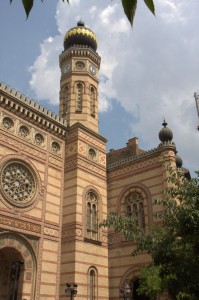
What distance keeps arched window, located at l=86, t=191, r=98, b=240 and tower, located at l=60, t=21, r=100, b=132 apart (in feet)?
15.6

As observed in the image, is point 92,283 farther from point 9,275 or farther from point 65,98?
point 65,98

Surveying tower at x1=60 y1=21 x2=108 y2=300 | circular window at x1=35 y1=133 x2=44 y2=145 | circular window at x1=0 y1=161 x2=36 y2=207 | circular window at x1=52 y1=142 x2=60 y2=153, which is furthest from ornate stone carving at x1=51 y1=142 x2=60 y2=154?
circular window at x1=0 y1=161 x2=36 y2=207

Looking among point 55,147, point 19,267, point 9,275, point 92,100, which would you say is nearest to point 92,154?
point 55,147

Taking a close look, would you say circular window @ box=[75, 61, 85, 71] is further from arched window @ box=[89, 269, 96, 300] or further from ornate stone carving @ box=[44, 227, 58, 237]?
arched window @ box=[89, 269, 96, 300]

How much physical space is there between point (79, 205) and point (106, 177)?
4.07m

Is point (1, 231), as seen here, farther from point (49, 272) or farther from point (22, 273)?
point (49, 272)

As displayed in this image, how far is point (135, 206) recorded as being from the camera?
2048cm

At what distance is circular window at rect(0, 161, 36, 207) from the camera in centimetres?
1645

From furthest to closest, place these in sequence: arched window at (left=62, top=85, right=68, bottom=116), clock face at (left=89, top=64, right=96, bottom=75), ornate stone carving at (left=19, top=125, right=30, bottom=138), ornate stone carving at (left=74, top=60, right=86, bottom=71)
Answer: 1. clock face at (left=89, top=64, right=96, bottom=75)
2. ornate stone carving at (left=74, top=60, right=86, bottom=71)
3. arched window at (left=62, top=85, right=68, bottom=116)
4. ornate stone carving at (left=19, top=125, right=30, bottom=138)

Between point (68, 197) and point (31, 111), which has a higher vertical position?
point (31, 111)

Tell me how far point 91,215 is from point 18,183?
190 inches

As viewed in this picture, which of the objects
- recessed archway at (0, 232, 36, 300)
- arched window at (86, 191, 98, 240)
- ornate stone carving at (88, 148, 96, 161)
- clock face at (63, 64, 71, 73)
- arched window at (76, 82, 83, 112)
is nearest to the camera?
recessed archway at (0, 232, 36, 300)

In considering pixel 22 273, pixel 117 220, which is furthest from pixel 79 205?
pixel 117 220

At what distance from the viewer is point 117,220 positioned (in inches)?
432
